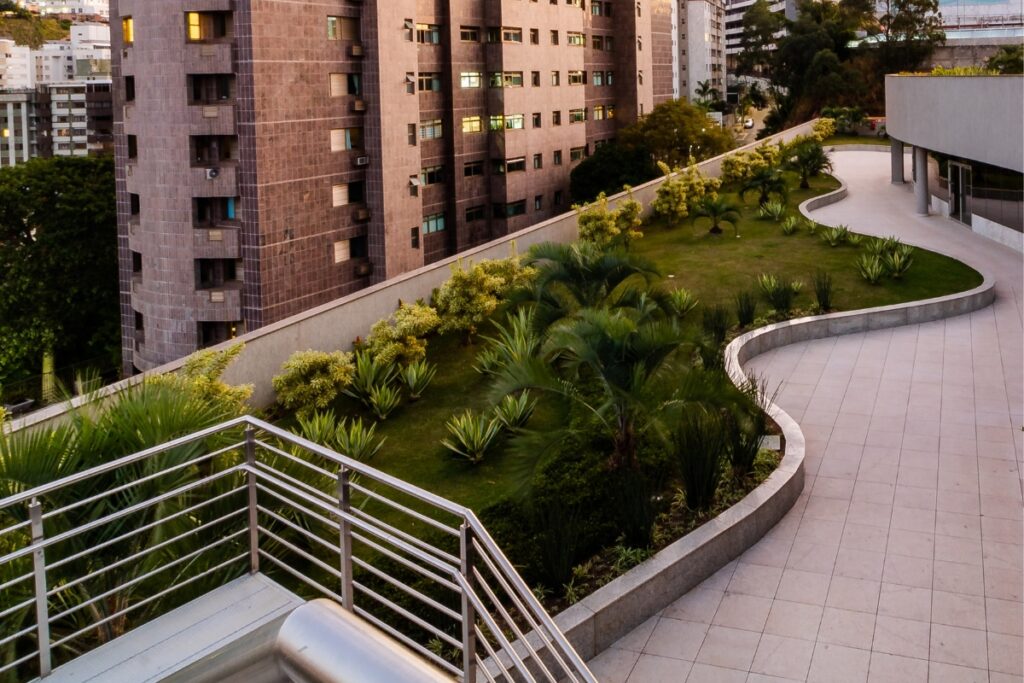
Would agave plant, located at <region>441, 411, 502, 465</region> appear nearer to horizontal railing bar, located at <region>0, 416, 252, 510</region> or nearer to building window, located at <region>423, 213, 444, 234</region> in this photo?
horizontal railing bar, located at <region>0, 416, 252, 510</region>

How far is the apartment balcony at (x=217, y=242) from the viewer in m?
31.6

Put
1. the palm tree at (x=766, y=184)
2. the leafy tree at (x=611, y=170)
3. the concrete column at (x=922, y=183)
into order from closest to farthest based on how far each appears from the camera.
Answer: the palm tree at (x=766, y=184)
the concrete column at (x=922, y=183)
the leafy tree at (x=611, y=170)

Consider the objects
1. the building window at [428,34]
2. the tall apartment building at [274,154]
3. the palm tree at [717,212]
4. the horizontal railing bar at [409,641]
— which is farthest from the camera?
the building window at [428,34]

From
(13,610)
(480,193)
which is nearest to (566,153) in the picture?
(480,193)

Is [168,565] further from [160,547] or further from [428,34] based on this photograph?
[428,34]

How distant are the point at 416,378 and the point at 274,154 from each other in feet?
71.2

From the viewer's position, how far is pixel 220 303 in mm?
31875

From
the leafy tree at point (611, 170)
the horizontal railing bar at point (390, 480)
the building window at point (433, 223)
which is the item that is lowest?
the horizontal railing bar at point (390, 480)

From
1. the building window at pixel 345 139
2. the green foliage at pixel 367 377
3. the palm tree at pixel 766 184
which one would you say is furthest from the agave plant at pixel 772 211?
the building window at pixel 345 139

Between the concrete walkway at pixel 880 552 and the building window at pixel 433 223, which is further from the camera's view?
the building window at pixel 433 223

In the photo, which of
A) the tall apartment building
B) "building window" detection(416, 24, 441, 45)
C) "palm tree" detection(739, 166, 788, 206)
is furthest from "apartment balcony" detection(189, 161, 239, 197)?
"palm tree" detection(739, 166, 788, 206)

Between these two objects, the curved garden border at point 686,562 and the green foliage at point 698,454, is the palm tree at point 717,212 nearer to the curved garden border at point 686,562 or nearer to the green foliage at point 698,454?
the curved garden border at point 686,562

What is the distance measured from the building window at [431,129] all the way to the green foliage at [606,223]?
75.1 feet

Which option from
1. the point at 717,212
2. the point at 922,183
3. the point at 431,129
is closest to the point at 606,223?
the point at 717,212
